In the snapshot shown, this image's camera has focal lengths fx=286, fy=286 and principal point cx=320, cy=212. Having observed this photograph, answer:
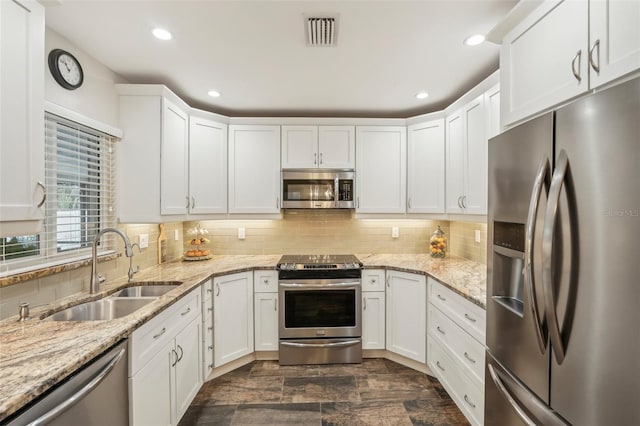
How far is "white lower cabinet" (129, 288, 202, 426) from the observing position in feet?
4.70

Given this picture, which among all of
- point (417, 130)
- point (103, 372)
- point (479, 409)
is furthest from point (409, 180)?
point (103, 372)

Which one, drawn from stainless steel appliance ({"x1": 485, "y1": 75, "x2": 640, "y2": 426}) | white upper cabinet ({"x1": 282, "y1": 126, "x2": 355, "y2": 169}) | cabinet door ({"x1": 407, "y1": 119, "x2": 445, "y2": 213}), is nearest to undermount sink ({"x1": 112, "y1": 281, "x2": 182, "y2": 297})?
white upper cabinet ({"x1": 282, "y1": 126, "x2": 355, "y2": 169})

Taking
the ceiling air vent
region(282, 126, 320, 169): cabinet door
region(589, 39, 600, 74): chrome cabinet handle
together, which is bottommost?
region(589, 39, 600, 74): chrome cabinet handle

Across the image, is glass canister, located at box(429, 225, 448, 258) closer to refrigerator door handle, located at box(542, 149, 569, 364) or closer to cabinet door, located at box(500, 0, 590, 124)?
cabinet door, located at box(500, 0, 590, 124)

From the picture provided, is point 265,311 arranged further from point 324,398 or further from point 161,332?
point 161,332

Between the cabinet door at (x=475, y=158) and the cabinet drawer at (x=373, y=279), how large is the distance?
3.26 ft

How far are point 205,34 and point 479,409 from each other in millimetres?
2851

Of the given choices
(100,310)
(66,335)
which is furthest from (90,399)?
(100,310)

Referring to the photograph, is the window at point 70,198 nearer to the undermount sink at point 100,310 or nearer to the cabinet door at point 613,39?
the undermount sink at point 100,310

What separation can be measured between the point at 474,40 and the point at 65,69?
8.53 feet

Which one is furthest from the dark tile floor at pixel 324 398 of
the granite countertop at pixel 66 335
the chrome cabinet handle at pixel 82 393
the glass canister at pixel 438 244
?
the glass canister at pixel 438 244

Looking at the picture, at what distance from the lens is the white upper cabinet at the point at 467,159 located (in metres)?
2.20

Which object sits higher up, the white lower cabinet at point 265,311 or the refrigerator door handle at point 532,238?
the refrigerator door handle at point 532,238

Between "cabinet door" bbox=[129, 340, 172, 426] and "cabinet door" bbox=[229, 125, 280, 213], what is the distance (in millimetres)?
1617
